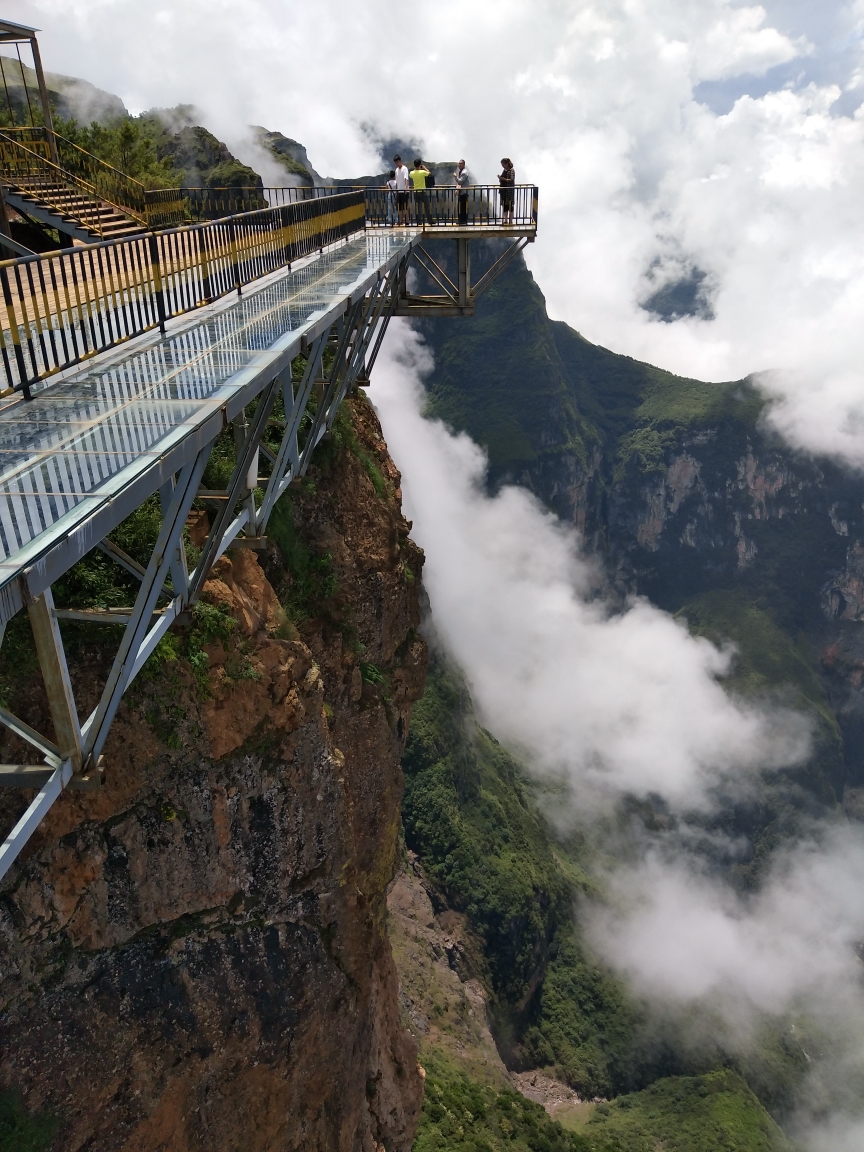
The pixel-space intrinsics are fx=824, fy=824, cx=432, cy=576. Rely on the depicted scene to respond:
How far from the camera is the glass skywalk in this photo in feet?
16.6

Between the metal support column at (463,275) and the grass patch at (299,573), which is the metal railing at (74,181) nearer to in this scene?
the grass patch at (299,573)

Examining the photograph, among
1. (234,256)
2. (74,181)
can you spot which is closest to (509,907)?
(74,181)

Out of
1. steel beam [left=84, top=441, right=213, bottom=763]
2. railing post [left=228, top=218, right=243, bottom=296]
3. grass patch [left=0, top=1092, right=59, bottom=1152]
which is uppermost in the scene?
railing post [left=228, top=218, right=243, bottom=296]

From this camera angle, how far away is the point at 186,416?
22.1 feet

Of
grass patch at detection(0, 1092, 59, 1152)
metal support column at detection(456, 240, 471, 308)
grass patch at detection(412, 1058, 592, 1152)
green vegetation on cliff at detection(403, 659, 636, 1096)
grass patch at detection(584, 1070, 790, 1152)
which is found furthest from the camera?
green vegetation on cliff at detection(403, 659, 636, 1096)

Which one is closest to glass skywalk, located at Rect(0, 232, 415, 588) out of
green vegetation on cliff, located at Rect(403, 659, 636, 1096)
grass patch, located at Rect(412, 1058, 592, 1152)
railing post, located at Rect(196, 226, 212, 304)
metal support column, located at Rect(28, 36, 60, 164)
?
railing post, located at Rect(196, 226, 212, 304)

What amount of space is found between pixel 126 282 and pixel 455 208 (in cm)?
1543

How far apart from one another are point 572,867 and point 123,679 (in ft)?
315

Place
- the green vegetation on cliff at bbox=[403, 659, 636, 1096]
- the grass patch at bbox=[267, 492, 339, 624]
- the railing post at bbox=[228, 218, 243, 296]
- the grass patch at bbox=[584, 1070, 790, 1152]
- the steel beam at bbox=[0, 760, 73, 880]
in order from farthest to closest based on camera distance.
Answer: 1. the green vegetation on cliff at bbox=[403, 659, 636, 1096]
2. the grass patch at bbox=[584, 1070, 790, 1152]
3. the grass patch at bbox=[267, 492, 339, 624]
4. the railing post at bbox=[228, 218, 243, 296]
5. the steel beam at bbox=[0, 760, 73, 880]

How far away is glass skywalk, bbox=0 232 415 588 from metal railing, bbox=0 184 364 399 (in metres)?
0.32

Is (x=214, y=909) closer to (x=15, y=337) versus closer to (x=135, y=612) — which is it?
(x=135, y=612)

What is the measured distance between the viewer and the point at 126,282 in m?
9.58

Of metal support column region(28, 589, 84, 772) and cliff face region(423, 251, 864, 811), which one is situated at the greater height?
metal support column region(28, 589, 84, 772)

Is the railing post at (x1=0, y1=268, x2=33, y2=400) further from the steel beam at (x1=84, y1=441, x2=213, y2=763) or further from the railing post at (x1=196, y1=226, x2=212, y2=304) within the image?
the railing post at (x1=196, y1=226, x2=212, y2=304)
